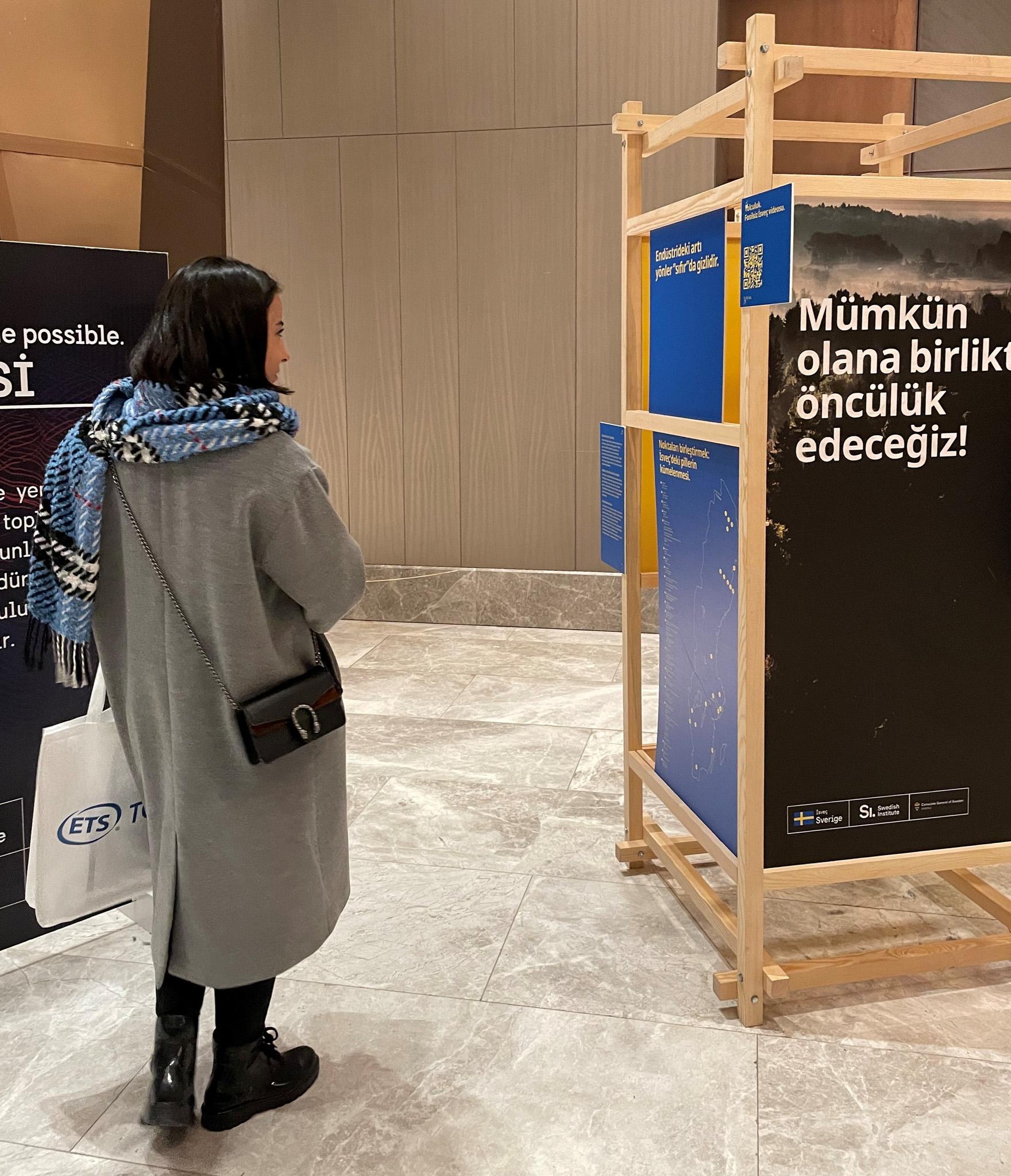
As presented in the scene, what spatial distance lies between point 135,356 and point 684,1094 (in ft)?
5.75

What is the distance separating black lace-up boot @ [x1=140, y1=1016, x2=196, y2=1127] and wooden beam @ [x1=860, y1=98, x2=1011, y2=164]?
8.46ft

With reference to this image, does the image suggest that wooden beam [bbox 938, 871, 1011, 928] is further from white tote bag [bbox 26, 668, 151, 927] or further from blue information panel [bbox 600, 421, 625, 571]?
white tote bag [bbox 26, 668, 151, 927]

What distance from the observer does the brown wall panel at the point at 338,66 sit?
20.0 feet

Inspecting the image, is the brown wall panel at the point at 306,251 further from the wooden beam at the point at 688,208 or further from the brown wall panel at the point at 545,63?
the wooden beam at the point at 688,208

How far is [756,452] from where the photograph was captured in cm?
232

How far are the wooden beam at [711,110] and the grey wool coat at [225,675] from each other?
119 cm

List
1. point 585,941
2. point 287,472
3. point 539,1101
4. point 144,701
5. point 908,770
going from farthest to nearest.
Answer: point 585,941 → point 908,770 → point 539,1101 → point 144,701 → point 287,472

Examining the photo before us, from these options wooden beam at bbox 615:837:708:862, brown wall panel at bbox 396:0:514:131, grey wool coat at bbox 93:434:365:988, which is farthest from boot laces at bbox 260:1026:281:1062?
brown wall panel at bbox 396:0:514:131

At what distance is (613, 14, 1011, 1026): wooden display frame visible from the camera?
226 centimetres

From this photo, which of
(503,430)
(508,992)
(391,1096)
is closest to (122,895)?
(391,1096)

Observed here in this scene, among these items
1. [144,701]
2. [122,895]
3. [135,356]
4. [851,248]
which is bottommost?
[122,895]

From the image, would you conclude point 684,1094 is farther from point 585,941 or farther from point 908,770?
point 908,770

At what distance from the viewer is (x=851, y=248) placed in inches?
90.7

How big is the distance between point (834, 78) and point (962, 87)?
2.05ft
